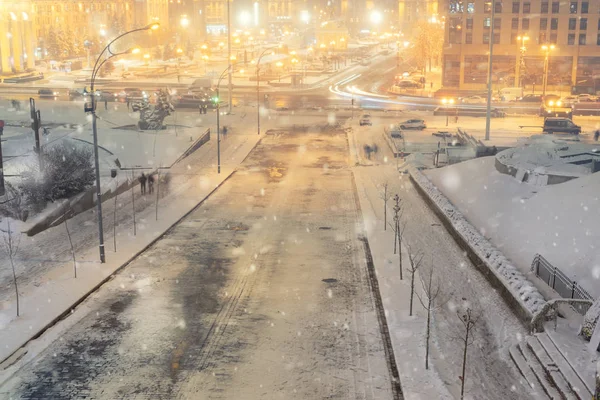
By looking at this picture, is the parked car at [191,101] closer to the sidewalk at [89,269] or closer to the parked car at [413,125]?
the parked car at [413,125]

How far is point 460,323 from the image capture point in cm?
1983

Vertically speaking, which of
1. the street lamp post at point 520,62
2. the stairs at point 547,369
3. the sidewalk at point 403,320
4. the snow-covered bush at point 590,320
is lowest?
the sidewalk at point 403,320

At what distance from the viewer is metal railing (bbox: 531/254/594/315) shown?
19656 millimetres

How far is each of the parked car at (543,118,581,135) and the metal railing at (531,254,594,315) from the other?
36311 millimetres

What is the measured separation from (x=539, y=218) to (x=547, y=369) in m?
11.3

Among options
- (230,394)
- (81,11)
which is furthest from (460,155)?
(81,11)

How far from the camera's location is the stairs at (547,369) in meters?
14.9

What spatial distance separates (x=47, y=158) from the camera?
1305 inches

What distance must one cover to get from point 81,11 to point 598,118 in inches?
4281

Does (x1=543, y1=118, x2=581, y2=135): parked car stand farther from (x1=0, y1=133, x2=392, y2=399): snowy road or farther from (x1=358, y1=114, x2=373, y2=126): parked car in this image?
(x1=0, y1=133, x2=392, y2=399): snowy road

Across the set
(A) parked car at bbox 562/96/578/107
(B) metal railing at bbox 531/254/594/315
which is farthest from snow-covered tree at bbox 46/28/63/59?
(B) metal railing at bbox 531/254/594/315

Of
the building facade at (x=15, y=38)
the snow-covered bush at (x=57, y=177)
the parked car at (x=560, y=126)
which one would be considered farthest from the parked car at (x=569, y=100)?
the building facade at (x=15, y=38)

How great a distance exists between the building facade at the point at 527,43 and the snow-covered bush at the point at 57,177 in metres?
63.8

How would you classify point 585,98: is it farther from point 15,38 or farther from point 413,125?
point 15,38
